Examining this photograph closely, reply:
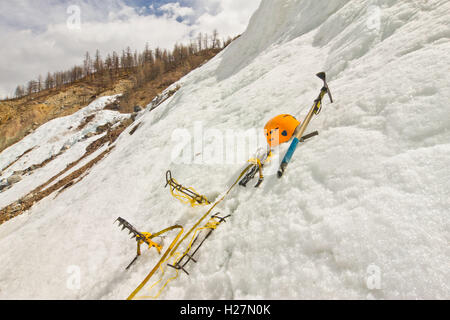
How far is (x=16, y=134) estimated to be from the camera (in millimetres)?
51375

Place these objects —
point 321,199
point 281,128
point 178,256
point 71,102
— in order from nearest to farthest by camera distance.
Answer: point 321,199
point 178,256
point 281,128
point 71,102

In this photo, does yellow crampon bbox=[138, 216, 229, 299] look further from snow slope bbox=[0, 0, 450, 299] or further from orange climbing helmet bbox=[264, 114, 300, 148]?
orange climbing helmet bbox=[264, 114, 300, 148]

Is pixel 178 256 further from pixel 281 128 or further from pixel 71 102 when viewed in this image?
pixel 71 102

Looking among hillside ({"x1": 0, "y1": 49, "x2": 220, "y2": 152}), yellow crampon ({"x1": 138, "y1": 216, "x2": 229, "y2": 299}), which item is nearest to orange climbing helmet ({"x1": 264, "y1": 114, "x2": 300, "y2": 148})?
yellow crampon ({"x1": 138, "y1": 216, "x2": 229, "y2": 299})

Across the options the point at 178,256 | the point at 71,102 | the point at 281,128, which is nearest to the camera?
the point at 178,256

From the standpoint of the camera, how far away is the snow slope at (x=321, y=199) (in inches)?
79.3

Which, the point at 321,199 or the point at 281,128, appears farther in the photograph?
the point at 281,128

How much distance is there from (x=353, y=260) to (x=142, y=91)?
189ft

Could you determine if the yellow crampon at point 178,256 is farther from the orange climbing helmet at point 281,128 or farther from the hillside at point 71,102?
the hillside at point 71,102

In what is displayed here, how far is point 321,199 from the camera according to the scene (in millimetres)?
2713

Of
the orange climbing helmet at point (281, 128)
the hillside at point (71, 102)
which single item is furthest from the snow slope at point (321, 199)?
the hillside at point (71, 102)

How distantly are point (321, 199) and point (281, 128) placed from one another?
183 cm

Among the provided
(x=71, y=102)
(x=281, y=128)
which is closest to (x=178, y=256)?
(x=281, y=128)
